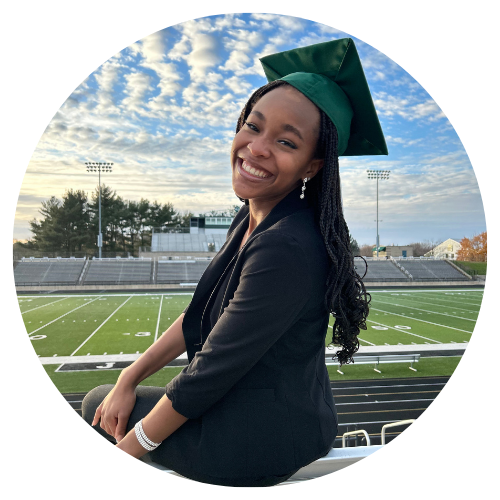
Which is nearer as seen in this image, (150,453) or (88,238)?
(150,453)

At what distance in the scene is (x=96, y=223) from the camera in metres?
30.0

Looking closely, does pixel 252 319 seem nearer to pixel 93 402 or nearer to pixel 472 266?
pixel 93 402

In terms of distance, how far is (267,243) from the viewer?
28.7 inches

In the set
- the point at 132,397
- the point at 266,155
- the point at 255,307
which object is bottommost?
the point at 132,397

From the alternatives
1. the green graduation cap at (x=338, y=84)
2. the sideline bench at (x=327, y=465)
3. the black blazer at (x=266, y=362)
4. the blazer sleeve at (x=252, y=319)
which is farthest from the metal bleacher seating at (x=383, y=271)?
the blazer sleeve at (x=252, y=319)

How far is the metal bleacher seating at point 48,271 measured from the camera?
22031 millimetres

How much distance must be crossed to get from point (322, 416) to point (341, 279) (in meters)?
0.31

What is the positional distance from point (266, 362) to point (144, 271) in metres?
24.1

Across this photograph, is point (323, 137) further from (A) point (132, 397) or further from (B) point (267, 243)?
(A) point (132, 397)

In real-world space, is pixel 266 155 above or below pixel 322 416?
above

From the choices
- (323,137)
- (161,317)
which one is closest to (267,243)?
(323,137)

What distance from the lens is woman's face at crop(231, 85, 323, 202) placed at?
31.8 inches

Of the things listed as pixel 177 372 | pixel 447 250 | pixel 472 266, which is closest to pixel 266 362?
pixel 177 372

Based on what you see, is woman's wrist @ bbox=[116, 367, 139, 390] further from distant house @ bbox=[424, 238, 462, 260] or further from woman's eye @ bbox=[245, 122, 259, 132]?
distant house @ bbox=[424, 238, 462, 260]
